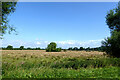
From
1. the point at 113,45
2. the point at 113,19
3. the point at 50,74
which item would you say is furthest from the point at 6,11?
the point at 113,19

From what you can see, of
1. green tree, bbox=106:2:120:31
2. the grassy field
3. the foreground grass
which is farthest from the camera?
green tree, bbox=106:2:120:31

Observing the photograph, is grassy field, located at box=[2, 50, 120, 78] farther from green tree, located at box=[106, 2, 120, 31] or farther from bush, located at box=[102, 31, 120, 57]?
green tree, located at box=[106, 2, 120, 31]

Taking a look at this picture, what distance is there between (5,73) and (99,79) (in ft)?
18.1

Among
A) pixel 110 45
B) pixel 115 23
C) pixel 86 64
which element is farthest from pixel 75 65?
pixel 115 23

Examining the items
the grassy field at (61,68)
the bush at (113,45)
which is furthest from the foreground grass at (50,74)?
the bush at (113,45)

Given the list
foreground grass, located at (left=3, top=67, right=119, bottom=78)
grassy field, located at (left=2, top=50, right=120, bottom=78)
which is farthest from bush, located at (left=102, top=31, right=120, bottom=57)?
foreground grass, located at (left=3, top=67, right=119, bottom=78)

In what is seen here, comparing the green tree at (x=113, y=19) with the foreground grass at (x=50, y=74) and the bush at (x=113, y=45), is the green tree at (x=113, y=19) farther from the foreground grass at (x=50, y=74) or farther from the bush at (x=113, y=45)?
the foreground grass at (x=50, y=74)

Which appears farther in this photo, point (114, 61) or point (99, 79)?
point (114, 61)

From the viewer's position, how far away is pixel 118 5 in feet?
67.8

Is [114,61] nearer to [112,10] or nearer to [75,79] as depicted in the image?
[75,79]

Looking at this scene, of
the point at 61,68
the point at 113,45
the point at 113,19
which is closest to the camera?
the point at 61,68

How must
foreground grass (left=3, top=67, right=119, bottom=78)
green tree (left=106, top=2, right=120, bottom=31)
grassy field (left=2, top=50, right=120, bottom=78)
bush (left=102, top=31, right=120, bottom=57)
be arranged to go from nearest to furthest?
foreground grass (left=3, top=67, right=119, bottom=78) → grassy field (left=2, top=50, right=120, bottom=78) → bush (left=102, top=31, right=120, bottom=57) → green tree (left=106, top=2, right=120, bottom=31)

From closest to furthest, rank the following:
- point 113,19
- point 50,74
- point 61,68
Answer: point 50,74
point 61,68
point 113,19

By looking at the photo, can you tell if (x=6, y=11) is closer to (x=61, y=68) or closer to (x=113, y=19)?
(x=61, y=68)
